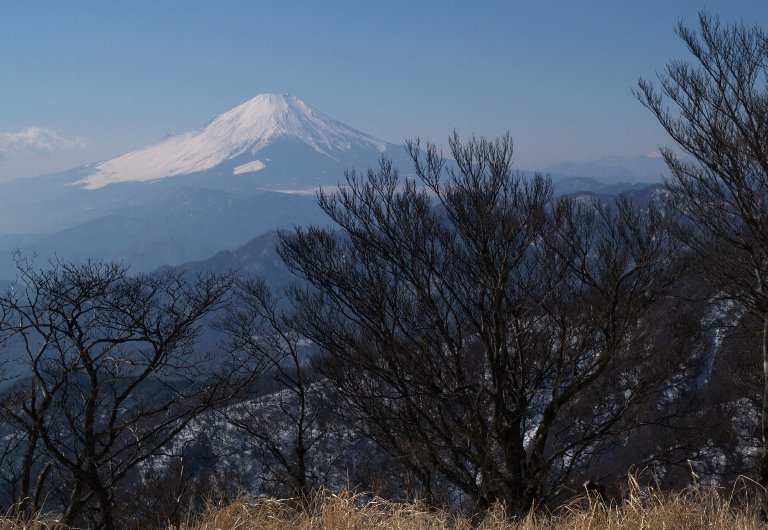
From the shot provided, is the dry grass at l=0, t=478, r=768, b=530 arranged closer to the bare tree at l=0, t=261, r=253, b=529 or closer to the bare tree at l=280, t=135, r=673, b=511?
the bare tree at l=0, t=261, r=253, b=529

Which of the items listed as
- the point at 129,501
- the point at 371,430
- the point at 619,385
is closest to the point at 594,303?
the point at 371,430

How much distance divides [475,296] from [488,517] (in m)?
5.20

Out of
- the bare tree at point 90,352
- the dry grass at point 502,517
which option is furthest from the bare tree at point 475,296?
the dry grass at point 502,517

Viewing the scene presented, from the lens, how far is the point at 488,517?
4738 millimetres

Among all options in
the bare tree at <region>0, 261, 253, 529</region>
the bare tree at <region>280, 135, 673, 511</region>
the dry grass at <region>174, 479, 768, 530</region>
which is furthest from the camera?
the bare tree at <region>280, 135, 673, 511</region>

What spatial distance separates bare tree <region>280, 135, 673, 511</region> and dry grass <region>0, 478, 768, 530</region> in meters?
4.23

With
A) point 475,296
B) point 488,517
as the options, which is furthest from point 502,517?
point 475,296

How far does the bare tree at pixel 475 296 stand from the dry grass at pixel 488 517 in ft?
13.9

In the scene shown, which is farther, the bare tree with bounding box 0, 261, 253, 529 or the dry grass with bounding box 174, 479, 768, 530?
the bare tree with bounding box 0, 261, 253, 529

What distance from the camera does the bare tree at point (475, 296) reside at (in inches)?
Result: 365

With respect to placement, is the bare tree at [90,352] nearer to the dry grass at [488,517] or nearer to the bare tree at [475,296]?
the bare tree at [475,296]

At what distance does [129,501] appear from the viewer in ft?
63.2

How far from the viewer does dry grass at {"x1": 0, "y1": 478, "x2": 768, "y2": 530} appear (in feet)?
13.0

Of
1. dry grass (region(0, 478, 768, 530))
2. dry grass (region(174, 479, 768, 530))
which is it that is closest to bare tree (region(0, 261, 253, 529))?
dry grass (region(0, 478, 768, 530))
